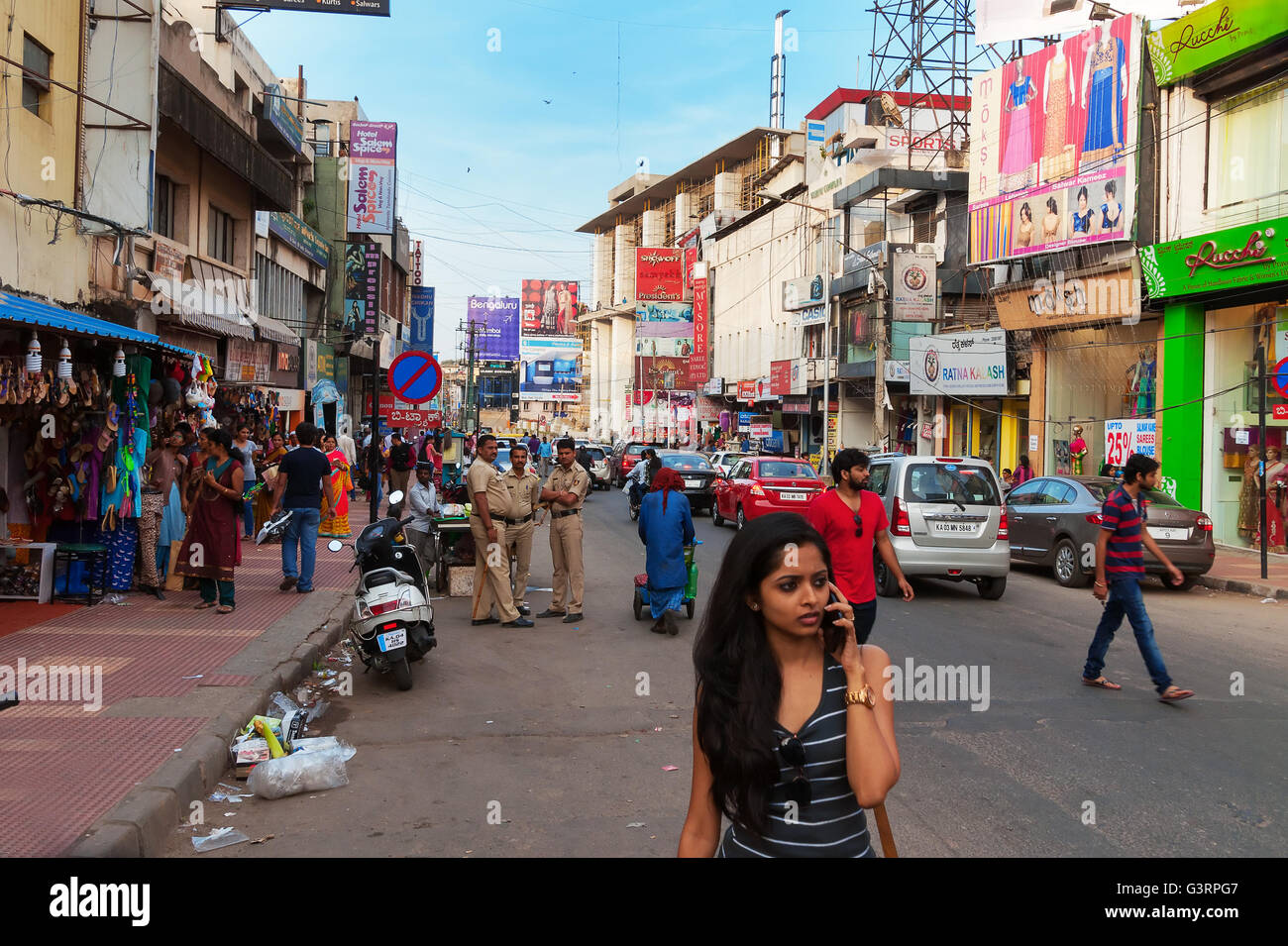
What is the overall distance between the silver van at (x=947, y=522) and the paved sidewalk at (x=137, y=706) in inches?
268

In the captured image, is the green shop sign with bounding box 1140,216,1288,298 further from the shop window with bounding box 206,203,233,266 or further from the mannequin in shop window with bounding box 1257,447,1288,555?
the shop window with bounding box 206,203,233,266

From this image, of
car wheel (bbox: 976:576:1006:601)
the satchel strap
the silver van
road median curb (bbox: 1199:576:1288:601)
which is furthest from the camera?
road median curb (bbox: 1199:576:1288:601)

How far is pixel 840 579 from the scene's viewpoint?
690 cm

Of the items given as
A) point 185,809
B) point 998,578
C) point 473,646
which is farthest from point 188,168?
point 185,809

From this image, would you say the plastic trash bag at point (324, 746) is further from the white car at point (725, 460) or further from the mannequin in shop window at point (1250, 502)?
the white car at point (725, 460)

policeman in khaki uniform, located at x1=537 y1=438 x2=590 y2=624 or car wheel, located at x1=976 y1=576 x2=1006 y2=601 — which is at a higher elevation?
policeman in khaki uniform, located at x1=537 y1=438 x2=590 y2=624

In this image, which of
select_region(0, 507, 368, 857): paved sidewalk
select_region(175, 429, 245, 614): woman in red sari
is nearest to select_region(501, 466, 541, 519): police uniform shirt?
select_region(0, 507, 368, 857): paved sidewalk

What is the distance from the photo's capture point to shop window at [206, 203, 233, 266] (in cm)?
2245

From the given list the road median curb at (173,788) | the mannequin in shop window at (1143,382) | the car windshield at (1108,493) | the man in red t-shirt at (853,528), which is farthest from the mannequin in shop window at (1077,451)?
the road median curb at (173,788)

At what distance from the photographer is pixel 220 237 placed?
23.3 meters

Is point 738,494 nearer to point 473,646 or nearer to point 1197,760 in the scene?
point 473,646

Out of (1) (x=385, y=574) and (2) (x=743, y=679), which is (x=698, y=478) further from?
(2) (x=743, y=679)

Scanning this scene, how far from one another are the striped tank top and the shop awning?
23.8m

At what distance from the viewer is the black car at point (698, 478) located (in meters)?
26.0
